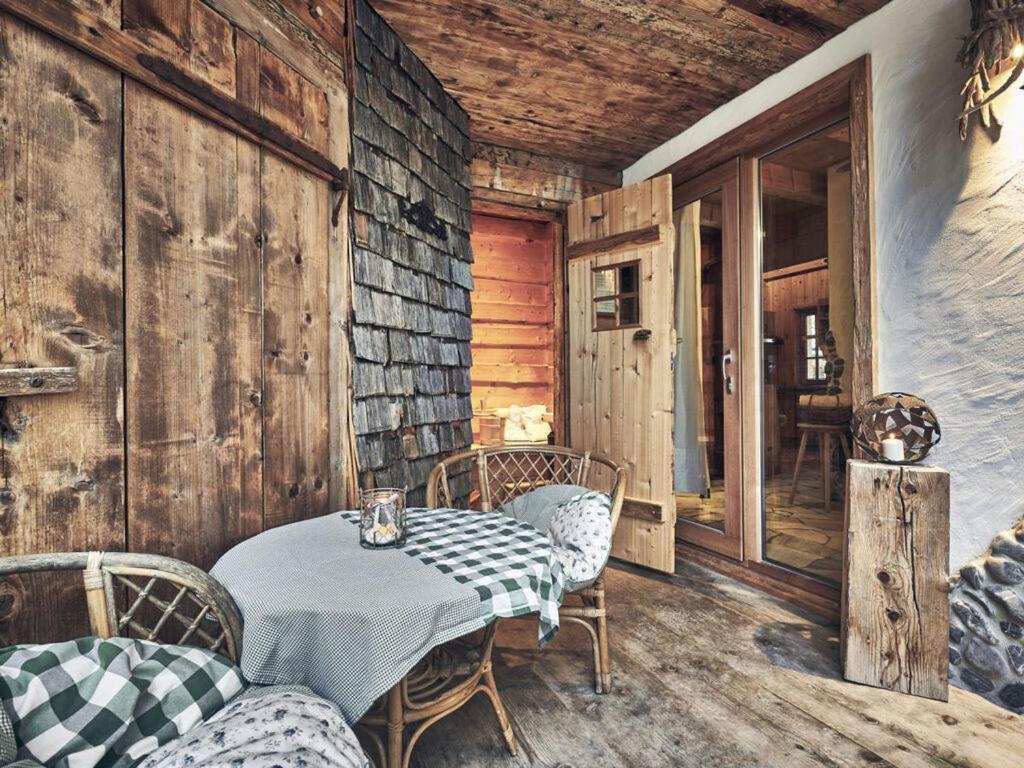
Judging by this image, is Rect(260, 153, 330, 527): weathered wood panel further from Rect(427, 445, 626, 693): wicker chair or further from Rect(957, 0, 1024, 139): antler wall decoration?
Rect(957, 0, 1024, 139): antler wall decoration

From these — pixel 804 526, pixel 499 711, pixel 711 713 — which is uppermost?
pixel 804 526

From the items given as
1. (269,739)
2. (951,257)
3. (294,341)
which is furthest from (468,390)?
(269,739)

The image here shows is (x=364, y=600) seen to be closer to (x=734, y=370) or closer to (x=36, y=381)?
(x=36, y=381)

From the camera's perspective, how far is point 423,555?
131 cm

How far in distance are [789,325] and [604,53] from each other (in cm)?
165

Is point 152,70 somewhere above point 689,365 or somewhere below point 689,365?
above

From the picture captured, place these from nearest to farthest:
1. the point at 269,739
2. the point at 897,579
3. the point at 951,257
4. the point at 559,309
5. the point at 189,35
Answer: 1. the point at 269,739
2. the point at 189,35
3. the point at 897,579
4. the point at 951,257
5. the point at 559,309

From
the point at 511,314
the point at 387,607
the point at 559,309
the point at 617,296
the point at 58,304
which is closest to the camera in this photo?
the point at 387,607

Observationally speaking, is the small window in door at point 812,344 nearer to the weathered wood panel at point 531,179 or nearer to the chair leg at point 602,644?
the chair leg at point 602,644

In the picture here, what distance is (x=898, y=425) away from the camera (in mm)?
2049

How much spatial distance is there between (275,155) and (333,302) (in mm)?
547

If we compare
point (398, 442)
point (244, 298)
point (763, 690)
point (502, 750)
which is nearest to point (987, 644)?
point (763, 690)

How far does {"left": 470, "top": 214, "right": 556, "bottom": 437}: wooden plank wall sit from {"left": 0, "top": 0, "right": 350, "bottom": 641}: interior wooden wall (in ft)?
10.2

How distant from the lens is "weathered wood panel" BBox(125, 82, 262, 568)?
1358 mm
